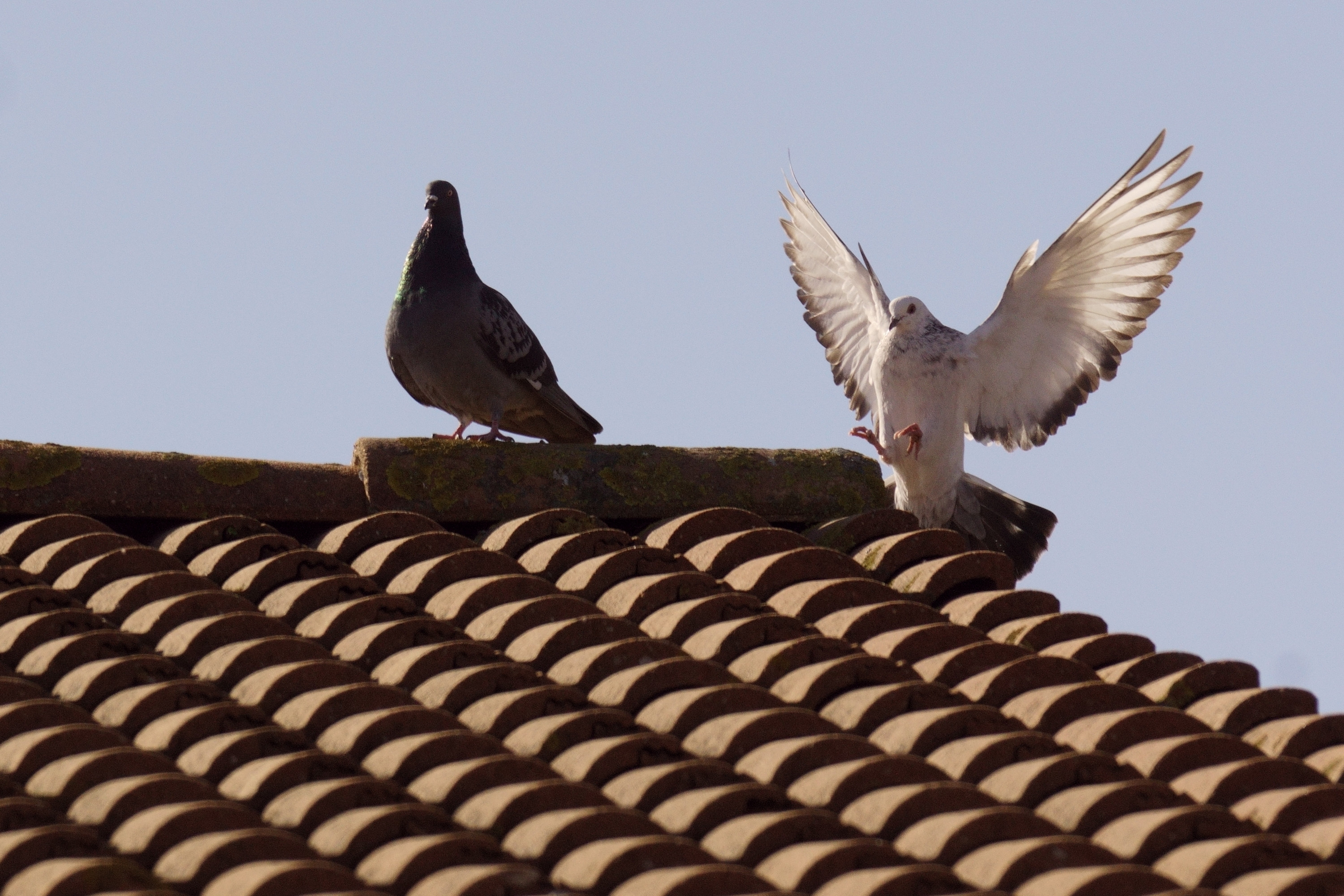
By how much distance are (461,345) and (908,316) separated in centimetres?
172

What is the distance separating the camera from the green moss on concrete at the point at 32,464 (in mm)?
5000

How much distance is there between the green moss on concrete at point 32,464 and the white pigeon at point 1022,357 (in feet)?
10.2

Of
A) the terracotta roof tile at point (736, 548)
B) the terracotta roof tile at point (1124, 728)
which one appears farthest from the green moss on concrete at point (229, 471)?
the terracotta roof tile at point (1124, 728)

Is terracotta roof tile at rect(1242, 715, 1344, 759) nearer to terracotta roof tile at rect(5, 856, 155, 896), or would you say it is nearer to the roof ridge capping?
the roof ridge capping

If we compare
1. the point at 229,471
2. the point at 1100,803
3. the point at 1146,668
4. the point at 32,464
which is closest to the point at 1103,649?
the point at 1146,668

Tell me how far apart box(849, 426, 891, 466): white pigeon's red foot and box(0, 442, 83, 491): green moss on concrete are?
3066mm

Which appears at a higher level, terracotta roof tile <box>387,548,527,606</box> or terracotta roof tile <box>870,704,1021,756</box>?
terracotta roof tile <box>387,548,527,606</box>

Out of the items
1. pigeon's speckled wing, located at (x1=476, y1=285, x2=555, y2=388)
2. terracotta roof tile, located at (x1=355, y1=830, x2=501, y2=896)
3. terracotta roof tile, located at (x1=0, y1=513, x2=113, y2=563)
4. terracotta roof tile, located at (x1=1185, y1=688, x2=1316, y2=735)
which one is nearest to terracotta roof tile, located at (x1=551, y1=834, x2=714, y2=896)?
terracotta roof tile, located at (x1=355, y1=830, x2=501, y2=896)

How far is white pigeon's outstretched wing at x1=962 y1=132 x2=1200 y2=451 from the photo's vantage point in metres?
6.82

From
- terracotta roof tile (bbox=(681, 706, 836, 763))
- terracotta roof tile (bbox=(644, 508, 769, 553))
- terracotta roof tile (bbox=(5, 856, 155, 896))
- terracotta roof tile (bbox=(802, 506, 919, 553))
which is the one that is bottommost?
terracotta roof tile (bbox=(5, 856, 155, 896))

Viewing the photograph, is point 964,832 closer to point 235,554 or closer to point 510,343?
point 235,554

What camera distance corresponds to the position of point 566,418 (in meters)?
7.25

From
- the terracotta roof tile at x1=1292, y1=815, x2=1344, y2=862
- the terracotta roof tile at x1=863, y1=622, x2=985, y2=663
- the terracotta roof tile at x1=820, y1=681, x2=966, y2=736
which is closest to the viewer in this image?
the terracotta roof tile at x1=1292, y1=815, x2=1344, y2=862

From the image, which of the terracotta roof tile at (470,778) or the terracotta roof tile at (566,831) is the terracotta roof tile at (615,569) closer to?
the terracotta roof tile at (470,778)
